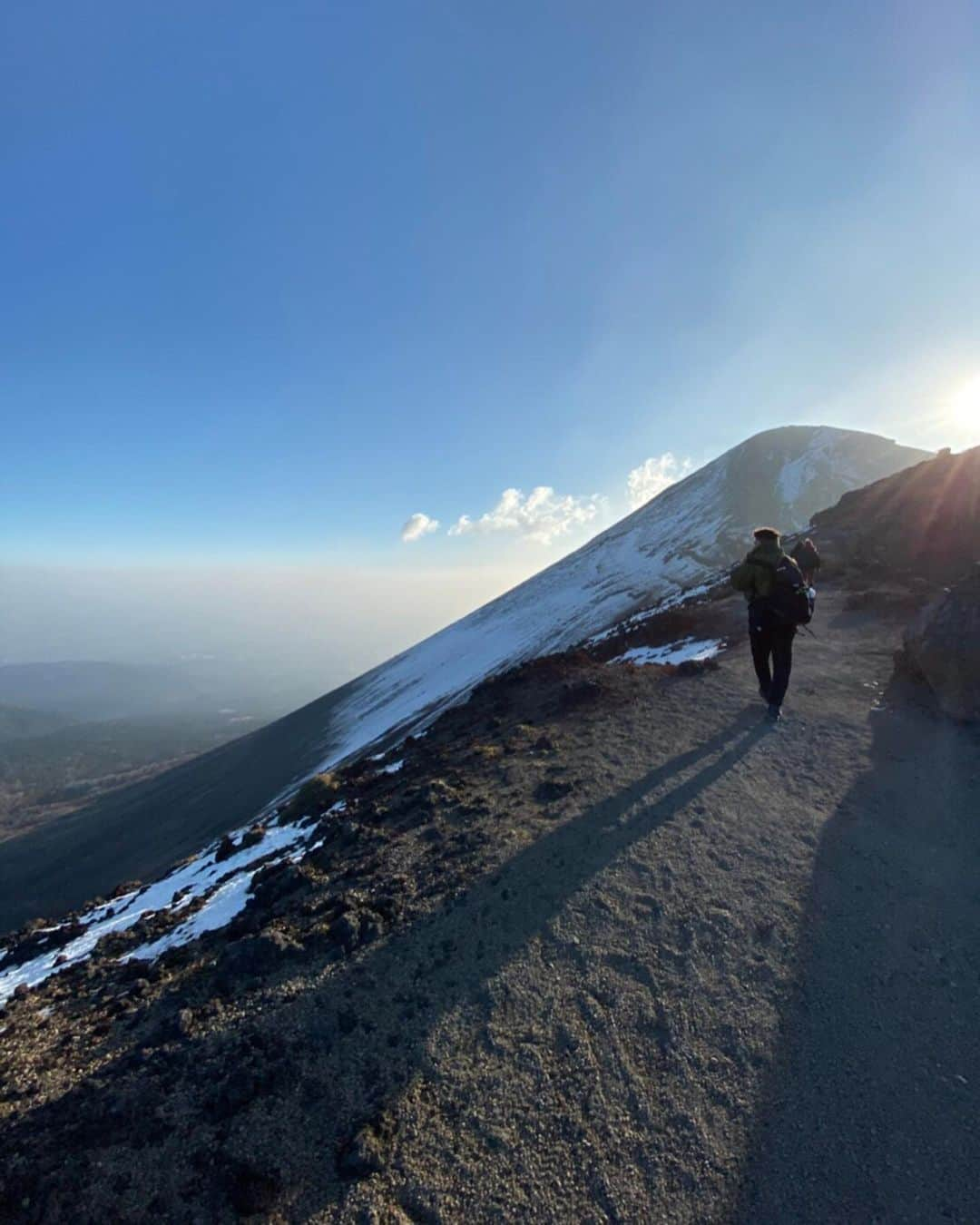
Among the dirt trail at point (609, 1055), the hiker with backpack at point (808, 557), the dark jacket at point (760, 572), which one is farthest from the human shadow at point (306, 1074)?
the hiker with backpack at point (808, 557)

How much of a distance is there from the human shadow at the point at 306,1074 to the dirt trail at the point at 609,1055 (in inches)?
0.8

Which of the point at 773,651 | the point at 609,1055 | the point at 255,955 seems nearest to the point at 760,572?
the point at 773,651

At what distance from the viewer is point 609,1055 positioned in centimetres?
469

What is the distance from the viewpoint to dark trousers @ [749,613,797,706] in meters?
11.0

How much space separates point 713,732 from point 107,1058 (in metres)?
9.96

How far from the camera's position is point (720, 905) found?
633 cm

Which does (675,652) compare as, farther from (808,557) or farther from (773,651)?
(773,651)

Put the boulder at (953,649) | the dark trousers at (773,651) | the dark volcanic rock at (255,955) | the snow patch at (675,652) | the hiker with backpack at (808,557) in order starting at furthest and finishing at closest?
the snow patch at (675,652), the hiker with backpack at (808,557), the boulder at (953,649), the dark trousers at (773,651), the dark volcanic rock at (255,955)

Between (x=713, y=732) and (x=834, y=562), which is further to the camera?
(x=834, y=562)

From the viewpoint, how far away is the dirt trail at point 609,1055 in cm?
379

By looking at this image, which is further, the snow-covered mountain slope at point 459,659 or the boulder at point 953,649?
the snow-covered mountain slope at point 459,659

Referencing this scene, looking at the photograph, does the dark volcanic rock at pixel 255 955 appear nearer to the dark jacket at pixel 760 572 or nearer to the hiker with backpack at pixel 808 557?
the dark jacket at pixel 760 572

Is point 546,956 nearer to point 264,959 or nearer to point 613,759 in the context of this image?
point 264,959

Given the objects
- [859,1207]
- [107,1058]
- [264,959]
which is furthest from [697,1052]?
[107,1058]
